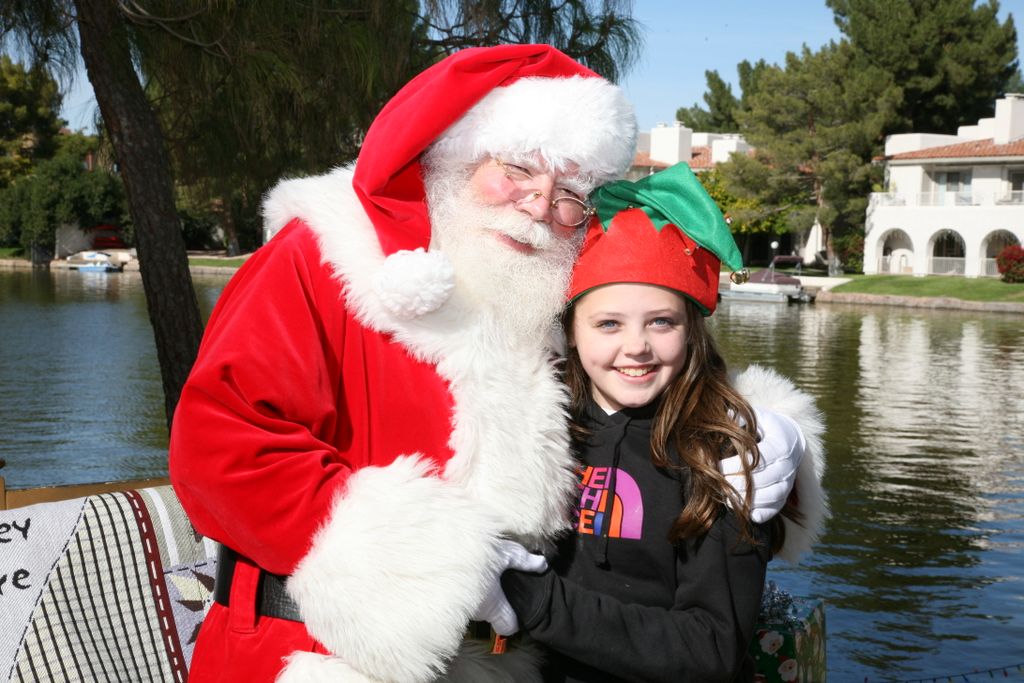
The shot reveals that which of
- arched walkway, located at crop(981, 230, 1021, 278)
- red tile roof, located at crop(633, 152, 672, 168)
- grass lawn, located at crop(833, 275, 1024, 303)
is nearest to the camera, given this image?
grass lawn, located at crop(833, 275, 1024, 303)

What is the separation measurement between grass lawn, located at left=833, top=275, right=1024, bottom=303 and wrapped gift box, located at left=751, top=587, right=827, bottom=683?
28.6 metres

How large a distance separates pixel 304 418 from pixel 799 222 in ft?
122

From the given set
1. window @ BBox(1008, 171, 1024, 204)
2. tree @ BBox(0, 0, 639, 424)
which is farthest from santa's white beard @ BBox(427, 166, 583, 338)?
window @ BBox(1008, 171, 1024, 204)

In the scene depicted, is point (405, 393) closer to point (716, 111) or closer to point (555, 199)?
point (555, 199)

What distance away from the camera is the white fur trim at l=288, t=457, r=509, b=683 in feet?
5.63

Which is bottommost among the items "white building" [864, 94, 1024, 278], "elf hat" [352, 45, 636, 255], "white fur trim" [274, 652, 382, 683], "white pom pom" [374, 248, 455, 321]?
"white fur trim" [274, 652, 382, 683]

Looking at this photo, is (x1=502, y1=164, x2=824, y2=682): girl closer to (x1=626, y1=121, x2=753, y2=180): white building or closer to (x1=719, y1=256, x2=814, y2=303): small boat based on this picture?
(x1=719, y1=256, x2=814, y2=303): small boat

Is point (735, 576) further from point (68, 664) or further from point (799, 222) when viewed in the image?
point (799, 222)

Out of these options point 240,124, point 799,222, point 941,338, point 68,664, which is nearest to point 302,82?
point 240,124

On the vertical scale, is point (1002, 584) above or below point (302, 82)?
below

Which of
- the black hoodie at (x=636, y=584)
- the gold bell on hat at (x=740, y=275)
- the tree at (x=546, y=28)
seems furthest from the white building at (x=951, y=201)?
the black hoodie at (x=636, y=584)

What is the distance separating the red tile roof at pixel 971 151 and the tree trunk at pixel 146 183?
36416 mm

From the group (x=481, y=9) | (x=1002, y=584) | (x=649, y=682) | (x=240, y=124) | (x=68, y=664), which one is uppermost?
(x=481, y=9)

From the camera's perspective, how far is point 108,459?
30.5 feet
